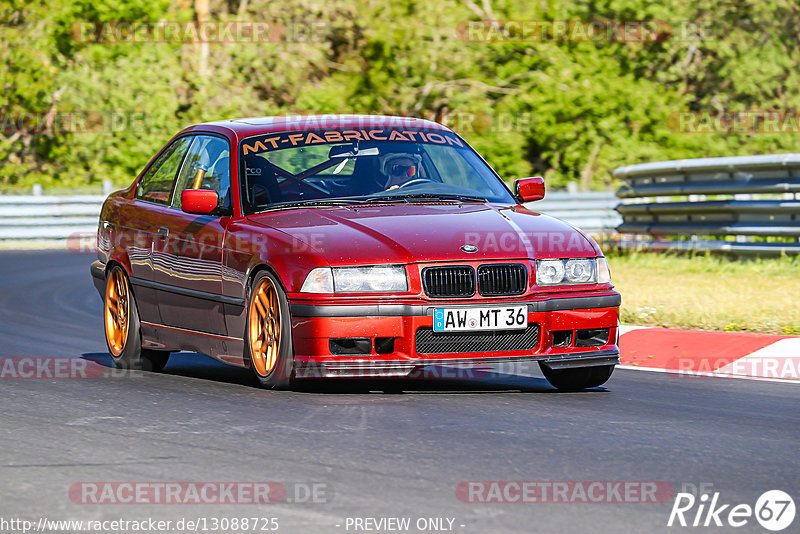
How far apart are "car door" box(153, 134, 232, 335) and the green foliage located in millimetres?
21403

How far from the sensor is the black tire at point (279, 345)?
300 inches

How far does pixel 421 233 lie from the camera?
7.71 metres

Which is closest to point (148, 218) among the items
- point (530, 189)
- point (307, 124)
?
point (307, 124)

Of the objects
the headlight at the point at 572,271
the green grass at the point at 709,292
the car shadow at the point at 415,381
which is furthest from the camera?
the green grass at the point at 709,292

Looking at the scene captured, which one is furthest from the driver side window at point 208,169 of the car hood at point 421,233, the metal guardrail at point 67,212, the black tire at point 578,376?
the metal guardrail at point 67,212

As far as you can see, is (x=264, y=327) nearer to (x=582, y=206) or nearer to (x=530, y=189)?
(x=530, y=189)

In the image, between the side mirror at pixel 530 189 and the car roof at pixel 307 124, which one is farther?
the side mirror at pixel 530 189

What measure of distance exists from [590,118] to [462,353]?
76.8 feet

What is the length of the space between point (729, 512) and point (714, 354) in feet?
14.7

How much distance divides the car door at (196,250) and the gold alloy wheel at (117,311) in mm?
587

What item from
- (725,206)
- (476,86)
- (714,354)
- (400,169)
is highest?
(400,169)

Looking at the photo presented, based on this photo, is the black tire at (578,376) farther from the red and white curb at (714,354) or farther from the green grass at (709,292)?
the green grass at (709,292)

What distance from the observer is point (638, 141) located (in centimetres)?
3053

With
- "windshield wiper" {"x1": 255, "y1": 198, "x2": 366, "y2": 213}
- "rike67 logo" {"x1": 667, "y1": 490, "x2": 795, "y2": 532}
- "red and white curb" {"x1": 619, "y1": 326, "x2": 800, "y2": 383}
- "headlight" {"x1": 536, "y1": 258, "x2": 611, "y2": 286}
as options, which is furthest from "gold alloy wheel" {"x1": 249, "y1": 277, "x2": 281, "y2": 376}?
"rike67 logo" {"x1": 667, "y1": 490, "x2": 795, "y2": 532}
